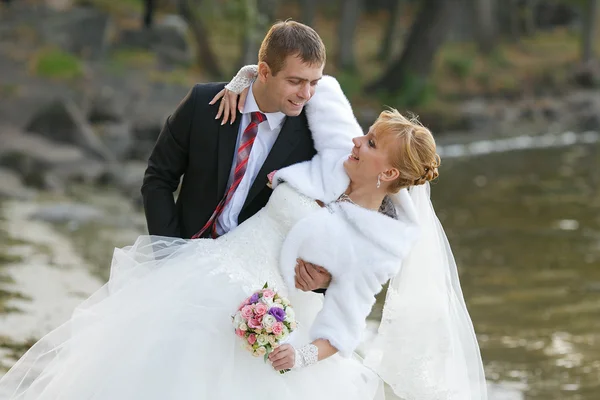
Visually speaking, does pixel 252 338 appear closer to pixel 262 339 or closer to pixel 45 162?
pixel 262 339

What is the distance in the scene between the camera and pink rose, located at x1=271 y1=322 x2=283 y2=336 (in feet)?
11.5

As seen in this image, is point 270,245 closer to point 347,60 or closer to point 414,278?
point 414,278

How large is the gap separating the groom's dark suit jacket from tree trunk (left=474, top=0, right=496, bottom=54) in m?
26.1

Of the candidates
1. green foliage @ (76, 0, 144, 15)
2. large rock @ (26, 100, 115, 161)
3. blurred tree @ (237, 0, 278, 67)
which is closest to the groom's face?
large rock @ (26, 100, 115, 161)

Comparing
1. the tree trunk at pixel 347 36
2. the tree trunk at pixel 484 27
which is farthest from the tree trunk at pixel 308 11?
the tree trunk at pixel 484 27

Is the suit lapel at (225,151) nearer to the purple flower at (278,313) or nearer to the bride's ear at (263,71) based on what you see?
the bride's ear at (263,71)

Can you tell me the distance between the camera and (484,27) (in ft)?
A: 97.5

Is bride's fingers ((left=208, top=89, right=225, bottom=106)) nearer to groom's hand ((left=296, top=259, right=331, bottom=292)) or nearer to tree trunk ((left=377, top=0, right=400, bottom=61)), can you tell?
groom's hand ((left=296, top=259, right=331, bottom=292))

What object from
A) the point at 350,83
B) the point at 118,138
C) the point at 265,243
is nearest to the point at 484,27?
the point at 350,83

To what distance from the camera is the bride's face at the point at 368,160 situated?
3781 millimetres

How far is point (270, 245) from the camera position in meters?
3.89

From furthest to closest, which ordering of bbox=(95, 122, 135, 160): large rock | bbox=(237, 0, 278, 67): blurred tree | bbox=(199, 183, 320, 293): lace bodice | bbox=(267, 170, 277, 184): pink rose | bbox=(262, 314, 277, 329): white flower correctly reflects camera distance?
bbox=(237, 0, 278, 67): blurred tree, bbox=(95, 122, 135, 160): large rock, bbox=(267, 170, 277, 184): pink rose, bbox=(199, 183, 320, 293): lace bodice, bbox=(262, 314, 277, 329): white flower

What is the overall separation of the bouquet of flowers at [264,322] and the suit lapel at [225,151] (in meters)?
0.67

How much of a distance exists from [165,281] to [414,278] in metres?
1.06
